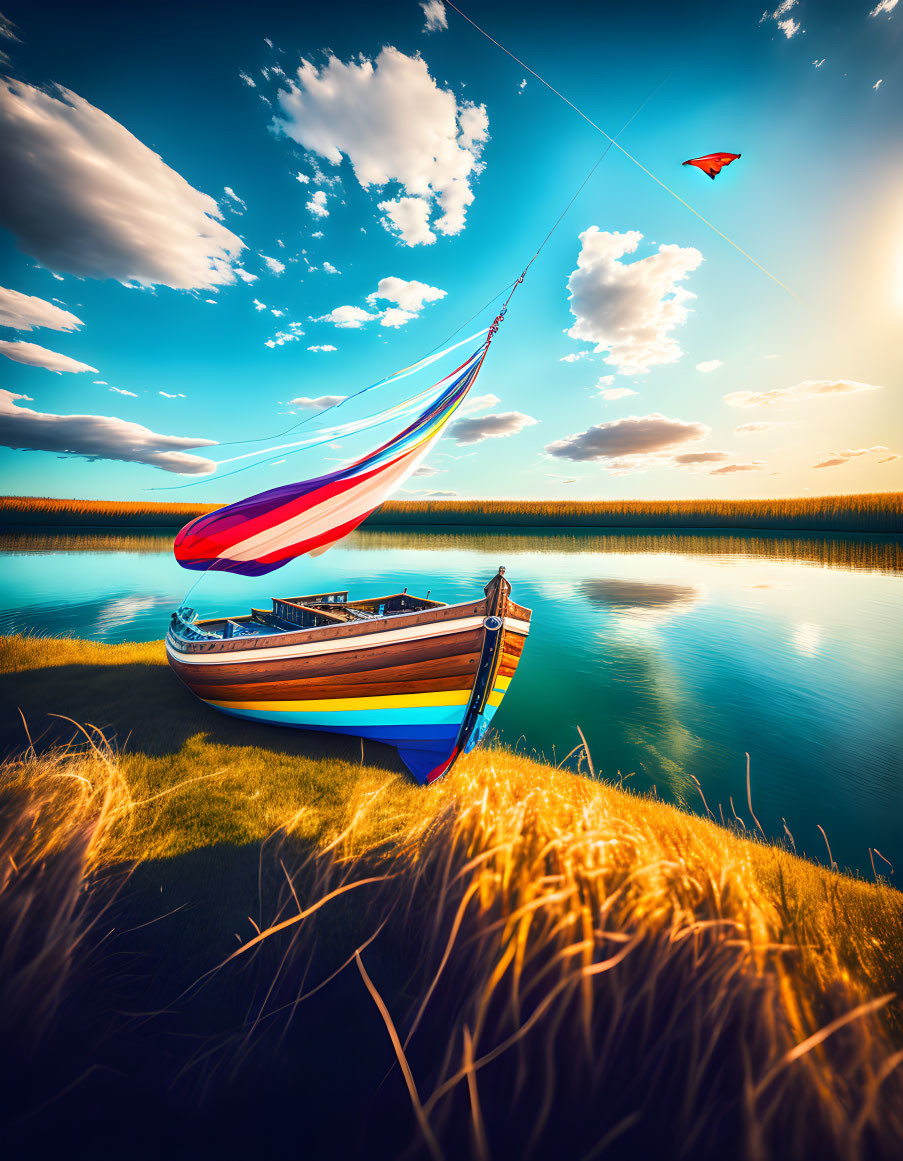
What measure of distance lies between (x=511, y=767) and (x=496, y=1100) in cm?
380

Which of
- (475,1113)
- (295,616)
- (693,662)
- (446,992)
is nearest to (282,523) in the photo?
(295,616)

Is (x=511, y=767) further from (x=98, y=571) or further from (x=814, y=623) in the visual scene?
(x=98, y=571)

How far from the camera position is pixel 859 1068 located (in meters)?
1.66

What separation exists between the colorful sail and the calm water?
16.5 feet

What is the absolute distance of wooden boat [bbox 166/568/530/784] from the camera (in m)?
4.43

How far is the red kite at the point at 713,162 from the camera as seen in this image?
6188mm

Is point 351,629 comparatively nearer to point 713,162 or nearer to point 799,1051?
point 799,1051

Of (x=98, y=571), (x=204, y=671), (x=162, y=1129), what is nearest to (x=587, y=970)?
(x=162, y=1129)

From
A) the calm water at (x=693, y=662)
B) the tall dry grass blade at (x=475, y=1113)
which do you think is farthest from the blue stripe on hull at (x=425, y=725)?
the tall dry grass blade at (x=475, y=1113)

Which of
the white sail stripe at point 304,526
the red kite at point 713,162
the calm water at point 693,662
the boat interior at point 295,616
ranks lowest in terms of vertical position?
the calm water at point 693,662

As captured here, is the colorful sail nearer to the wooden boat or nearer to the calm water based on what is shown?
the wooden boat

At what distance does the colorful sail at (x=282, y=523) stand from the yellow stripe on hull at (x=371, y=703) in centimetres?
207

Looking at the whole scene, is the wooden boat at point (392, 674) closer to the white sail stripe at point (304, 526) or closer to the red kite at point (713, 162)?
the white sail stripe at point (304, 526)

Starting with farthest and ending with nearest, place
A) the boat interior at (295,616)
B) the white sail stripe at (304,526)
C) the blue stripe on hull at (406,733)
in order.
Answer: the boat interior at (295,616)
the white sail stripe at (304,526)
the blue stripe on hull at (406,733)
